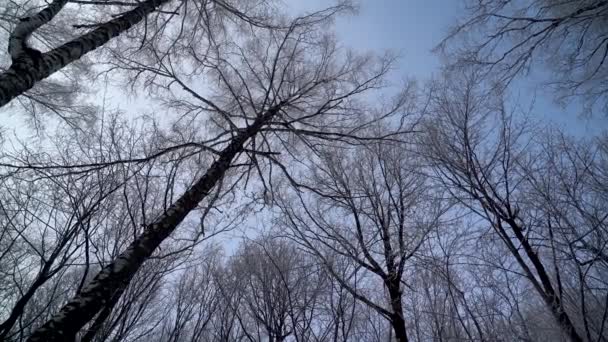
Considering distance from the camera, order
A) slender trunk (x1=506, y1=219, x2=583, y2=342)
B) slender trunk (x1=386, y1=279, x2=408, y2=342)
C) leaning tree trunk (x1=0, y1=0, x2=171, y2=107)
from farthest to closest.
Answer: slender trunk (x1=386, y1=279, x2=408, y2=342), slender trunk (x1=506, y1=219, x2=583, y2=342), leaning tree trunk (x1=0, y1=0, x2=171, y2=107)

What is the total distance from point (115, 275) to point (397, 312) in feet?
13.5

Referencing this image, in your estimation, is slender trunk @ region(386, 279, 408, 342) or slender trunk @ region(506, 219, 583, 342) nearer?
slender trunk @ region(506, 219, 583, 342)

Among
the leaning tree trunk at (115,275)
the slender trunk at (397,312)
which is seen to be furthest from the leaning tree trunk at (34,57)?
the slender trunk at (397,312)

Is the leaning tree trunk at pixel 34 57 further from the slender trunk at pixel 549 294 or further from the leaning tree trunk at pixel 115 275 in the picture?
the slender trunk at pixel 549 294

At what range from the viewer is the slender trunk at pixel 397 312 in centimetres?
437

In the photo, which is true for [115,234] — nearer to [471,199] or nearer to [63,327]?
[63,327]

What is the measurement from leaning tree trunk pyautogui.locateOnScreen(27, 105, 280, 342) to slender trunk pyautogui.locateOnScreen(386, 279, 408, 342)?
3536 mm

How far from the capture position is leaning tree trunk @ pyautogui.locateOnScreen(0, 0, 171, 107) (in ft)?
7.76

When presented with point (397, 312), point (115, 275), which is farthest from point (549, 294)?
point (115, 275)

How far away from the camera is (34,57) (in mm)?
2639

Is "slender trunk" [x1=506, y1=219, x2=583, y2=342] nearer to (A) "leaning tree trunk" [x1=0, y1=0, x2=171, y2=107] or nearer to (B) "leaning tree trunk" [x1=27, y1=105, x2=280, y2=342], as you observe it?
(B) "leaning tree trunk" [x1=27, y1=105, x2=280, y2=342]

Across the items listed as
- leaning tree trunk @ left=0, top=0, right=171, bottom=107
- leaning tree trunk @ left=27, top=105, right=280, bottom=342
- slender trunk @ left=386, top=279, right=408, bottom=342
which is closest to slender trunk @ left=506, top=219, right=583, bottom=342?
slender trunk @ left=386, top=279, right=408, bottom=342

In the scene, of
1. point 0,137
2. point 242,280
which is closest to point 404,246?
point 242,280

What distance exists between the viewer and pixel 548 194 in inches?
153
